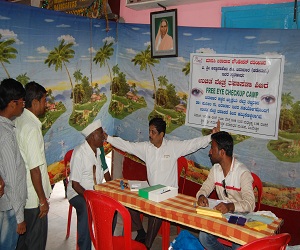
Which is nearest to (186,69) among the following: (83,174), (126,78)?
(126,78)

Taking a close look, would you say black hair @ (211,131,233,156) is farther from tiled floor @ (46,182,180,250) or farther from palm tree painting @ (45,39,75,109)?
palm tree painting @ (45,39,75,109)

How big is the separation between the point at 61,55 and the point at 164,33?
1260 millimetres

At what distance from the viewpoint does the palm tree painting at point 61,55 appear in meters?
4.27

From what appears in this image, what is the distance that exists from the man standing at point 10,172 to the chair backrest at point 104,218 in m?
0.50

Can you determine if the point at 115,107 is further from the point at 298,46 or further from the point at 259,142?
the point at 298,46

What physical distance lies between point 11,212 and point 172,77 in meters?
2.57

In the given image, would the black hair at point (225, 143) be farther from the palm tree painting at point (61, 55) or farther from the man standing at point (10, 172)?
the palm tree painting at point (61, 55)

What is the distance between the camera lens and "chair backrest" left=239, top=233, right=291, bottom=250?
2.21 m

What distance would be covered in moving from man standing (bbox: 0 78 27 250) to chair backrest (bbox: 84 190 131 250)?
50 centimetres

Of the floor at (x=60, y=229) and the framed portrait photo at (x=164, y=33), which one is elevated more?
the framed portrait photo at (x=164, y=33)

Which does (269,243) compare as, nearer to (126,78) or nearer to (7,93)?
(7,93)

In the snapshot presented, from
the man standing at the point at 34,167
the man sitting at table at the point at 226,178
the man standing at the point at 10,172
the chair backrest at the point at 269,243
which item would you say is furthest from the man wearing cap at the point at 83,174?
the chair backrest at the point at 269,243

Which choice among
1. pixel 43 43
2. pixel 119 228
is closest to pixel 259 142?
pixel 119 228

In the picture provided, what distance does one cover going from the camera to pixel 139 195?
3.19 metres
